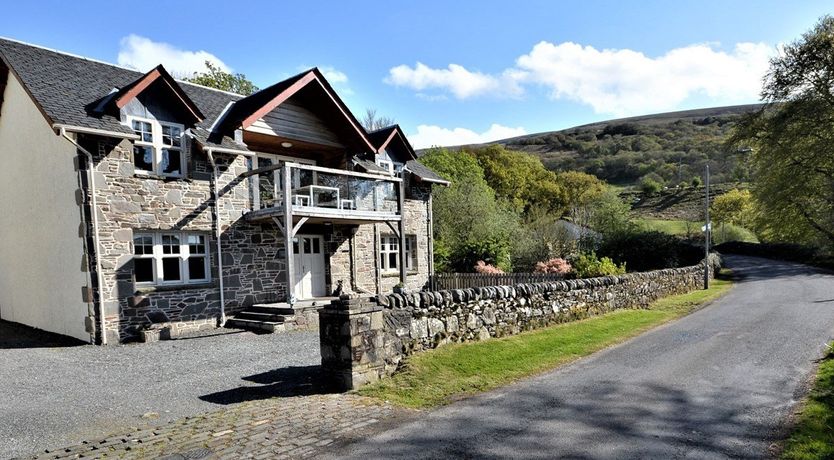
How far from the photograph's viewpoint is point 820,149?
88.9 ft

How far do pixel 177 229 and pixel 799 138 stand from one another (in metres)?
32.2

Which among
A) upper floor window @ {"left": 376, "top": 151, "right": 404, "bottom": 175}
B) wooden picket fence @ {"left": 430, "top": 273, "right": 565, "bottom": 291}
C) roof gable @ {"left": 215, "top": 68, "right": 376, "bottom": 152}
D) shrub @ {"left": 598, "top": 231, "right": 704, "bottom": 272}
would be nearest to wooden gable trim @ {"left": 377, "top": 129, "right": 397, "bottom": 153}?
upper floor window @ {"left": 376, "top": 151, "right": 404, "bottom": 175}

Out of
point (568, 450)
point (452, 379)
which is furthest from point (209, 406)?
point (568, 450)

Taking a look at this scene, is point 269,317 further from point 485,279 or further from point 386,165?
point 485,279

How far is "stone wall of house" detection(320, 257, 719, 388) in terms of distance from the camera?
755cm

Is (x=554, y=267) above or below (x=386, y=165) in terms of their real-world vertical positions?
below

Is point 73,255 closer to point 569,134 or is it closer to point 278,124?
point 278,124

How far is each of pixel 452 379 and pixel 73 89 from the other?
13435 mm

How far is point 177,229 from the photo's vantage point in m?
14.3

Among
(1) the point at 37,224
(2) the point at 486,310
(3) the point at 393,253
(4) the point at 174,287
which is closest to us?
(2) the point at 486,310

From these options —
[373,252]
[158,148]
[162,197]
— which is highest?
[158,148]

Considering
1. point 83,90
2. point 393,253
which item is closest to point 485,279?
point 393,253

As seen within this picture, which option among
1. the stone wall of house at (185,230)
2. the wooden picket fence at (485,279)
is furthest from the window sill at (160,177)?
the wooden picket fence at (485,279)

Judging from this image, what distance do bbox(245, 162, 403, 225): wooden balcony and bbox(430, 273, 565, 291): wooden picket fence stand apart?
5737mm
